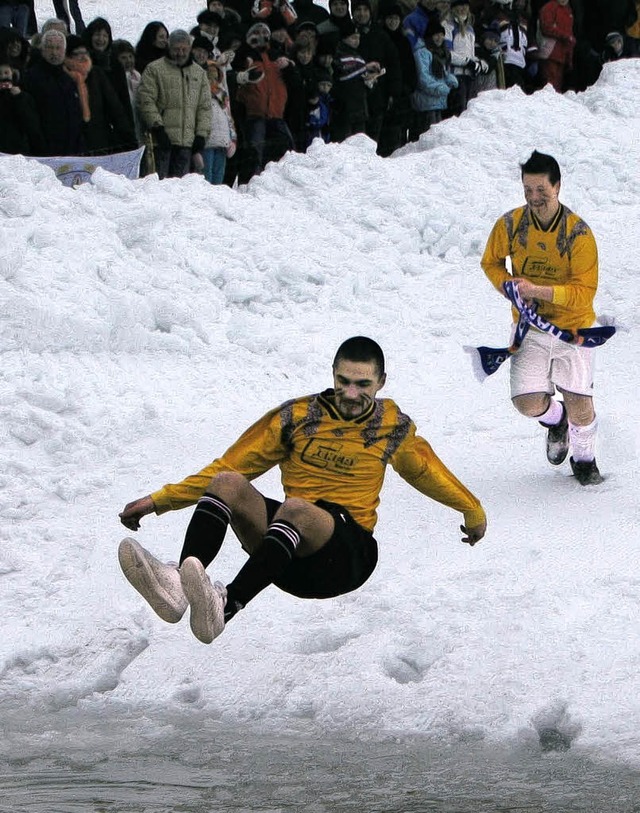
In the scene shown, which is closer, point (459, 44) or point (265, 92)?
point (265, 92)

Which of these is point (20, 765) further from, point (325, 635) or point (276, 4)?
point (276, 4)

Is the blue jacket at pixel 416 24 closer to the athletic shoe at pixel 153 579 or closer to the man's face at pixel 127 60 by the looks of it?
the man's face at pixel 127 60

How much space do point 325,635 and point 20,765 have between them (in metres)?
1.62

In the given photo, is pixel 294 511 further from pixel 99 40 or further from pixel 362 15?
pixel 362 15

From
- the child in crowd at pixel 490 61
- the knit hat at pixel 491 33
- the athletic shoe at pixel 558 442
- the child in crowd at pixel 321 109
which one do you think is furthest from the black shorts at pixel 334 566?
the knit hat at pixel 491 33

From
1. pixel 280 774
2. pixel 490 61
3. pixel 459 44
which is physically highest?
pixel 490 61

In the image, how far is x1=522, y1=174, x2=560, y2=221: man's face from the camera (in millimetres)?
7359

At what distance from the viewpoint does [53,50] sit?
10.9 metres

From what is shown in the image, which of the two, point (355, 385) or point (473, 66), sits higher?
point (473, 66)

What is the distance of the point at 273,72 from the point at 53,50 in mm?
2457

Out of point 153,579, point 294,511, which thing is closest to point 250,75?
point 294,511

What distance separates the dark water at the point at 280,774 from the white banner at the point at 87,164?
6.25 metres

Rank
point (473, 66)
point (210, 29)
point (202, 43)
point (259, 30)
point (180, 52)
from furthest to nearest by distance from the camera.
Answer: point (473, 66)
point (210, 29)
point (259, 30)
point (202, 43)
point (180, 52)

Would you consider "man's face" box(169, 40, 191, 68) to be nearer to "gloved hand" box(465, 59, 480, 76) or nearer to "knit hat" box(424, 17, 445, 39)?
"knit hat" box(424, 17, 445, 39)
